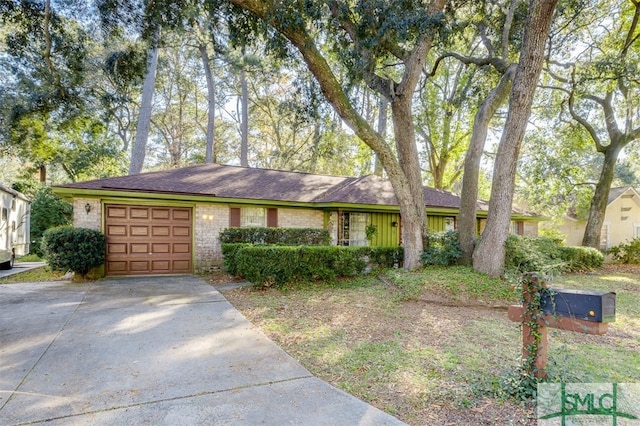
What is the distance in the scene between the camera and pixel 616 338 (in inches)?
211

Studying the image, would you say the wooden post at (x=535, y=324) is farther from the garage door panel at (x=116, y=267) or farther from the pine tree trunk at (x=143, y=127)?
the pine tree trunk at (x=143, y=127)

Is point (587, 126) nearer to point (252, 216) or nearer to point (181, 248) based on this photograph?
point (252, 216)

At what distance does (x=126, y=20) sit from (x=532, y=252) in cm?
1230

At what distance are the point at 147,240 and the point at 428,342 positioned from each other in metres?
8.87

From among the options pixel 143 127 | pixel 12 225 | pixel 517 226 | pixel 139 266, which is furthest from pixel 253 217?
pixel 517 226

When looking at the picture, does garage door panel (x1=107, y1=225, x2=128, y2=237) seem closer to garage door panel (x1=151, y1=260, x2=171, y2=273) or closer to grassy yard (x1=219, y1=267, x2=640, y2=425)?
garage door panel (x1=151, y1=260, x2=171, y2=273)

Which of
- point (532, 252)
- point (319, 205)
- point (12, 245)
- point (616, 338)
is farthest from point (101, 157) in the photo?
point (616, 338)

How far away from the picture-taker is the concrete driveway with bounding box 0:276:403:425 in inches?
111

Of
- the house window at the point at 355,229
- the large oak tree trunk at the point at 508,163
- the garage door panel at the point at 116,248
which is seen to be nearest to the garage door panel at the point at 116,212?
the garage door panel at the point at 116,248

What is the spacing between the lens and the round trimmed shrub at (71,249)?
864 cm

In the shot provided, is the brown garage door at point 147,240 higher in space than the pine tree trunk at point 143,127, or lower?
lower

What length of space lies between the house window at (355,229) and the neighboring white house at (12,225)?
37.4 feet

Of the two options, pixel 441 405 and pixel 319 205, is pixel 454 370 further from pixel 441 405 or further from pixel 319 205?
pixel 319 205

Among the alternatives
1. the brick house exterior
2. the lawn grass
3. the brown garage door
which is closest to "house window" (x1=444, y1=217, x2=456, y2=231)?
the brick house exterior
